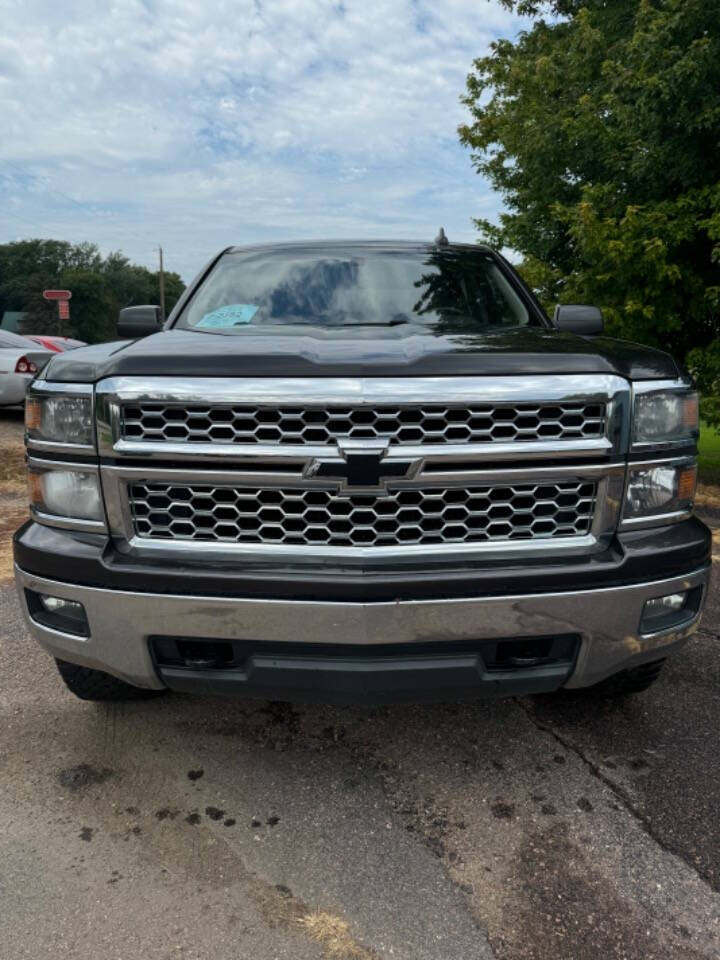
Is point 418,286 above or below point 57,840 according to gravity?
above

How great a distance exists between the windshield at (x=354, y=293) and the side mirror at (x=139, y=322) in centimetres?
12

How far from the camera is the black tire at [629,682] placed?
8.79ft

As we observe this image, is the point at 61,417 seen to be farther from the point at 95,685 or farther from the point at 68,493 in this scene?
the point at 95,685

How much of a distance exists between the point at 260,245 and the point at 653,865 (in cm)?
319

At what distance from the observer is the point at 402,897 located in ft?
6.40

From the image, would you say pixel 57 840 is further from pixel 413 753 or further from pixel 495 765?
pixel 495 765

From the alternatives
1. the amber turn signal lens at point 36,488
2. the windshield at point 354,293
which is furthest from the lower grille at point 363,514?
the windshield at point 354,293

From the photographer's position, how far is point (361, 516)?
204 cm

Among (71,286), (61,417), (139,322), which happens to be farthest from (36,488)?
(71,286)

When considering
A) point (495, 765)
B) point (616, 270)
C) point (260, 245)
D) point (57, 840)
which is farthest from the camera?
point (616, 270)

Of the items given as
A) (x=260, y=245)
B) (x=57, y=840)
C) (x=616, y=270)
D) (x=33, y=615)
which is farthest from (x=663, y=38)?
(x=57, y=840)

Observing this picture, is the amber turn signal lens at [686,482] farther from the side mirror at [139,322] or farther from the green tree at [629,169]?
the green tree at [629,169]

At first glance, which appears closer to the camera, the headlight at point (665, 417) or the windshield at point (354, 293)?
the headlight at point (665, 417)

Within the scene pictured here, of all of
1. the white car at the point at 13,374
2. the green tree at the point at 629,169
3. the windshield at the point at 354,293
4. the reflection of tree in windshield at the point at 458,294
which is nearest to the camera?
the windshield at the point at 354,293
